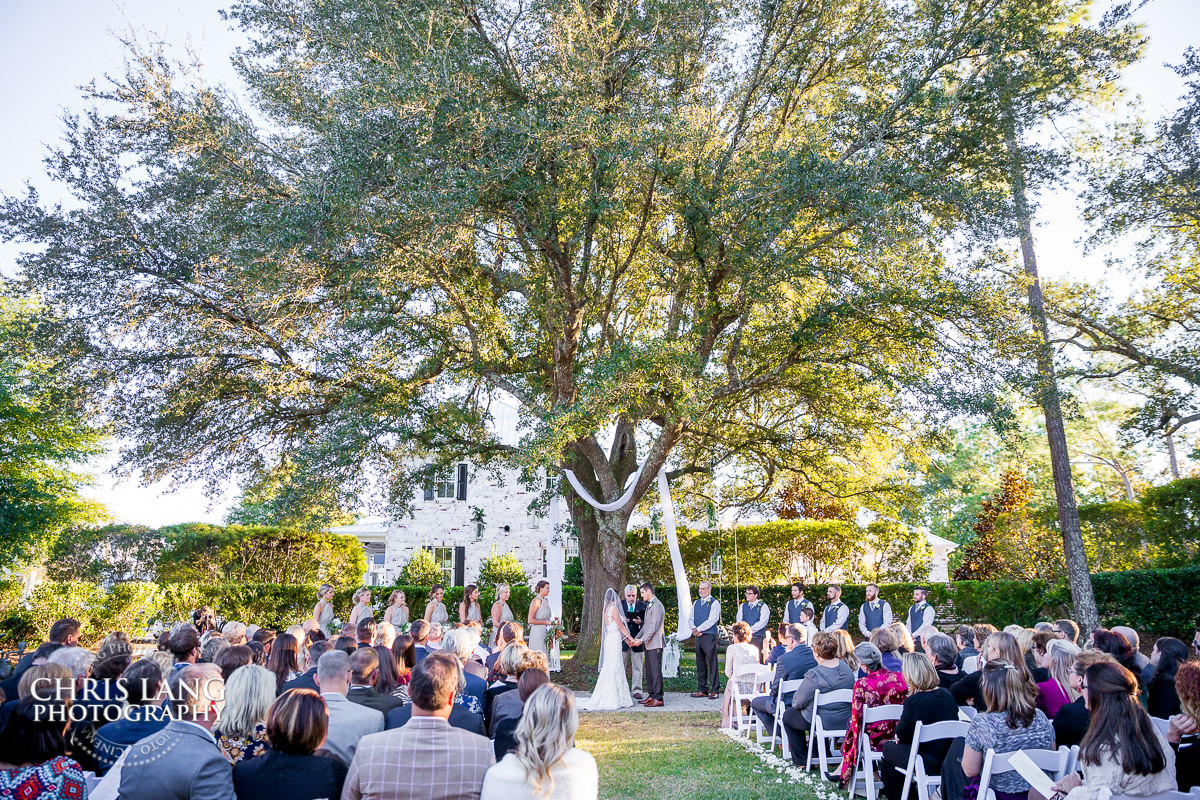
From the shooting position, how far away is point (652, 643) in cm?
1168

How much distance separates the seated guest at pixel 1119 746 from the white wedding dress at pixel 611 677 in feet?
25.7

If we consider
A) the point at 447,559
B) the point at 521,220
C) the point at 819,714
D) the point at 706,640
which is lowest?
the point at 819,714

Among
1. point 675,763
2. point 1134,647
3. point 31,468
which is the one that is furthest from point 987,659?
point 31,468

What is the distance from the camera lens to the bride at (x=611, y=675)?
35.7 feet

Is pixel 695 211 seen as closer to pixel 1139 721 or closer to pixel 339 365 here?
pixel 339 365

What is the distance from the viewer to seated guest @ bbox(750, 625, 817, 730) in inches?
295

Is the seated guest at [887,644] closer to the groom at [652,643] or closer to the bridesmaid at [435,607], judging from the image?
the groom at [652,643]

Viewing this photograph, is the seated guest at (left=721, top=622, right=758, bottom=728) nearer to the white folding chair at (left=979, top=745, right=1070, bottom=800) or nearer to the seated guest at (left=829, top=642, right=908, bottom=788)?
the seated guest at (left=829, top=642, right=908, bottom=788)

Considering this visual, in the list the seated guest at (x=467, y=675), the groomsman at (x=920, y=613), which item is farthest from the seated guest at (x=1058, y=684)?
the groomsman at (x=920, y=613)

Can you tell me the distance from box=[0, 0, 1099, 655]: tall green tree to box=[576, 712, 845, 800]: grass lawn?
3717 millimetres

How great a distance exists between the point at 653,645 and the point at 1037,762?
7874 mm

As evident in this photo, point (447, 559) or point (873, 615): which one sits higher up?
point (447, 559)

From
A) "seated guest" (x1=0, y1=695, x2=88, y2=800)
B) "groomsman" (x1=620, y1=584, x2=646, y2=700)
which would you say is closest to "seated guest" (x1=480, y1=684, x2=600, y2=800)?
"seated guest" (x1=0, y1=695, x2=88, y2=800)

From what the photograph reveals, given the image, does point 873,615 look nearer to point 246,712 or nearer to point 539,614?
point 539,614
